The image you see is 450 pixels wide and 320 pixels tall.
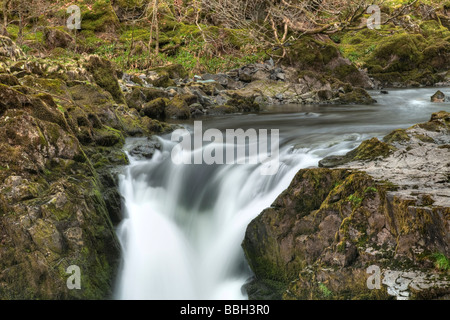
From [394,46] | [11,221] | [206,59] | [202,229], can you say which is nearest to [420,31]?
[394,46]

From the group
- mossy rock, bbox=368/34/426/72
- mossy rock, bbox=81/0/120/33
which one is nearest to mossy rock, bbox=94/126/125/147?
mossy rock, bbox=368/34/426/72

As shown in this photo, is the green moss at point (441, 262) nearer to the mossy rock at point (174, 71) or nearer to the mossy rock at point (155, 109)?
the mossy rock at point (155, 109)

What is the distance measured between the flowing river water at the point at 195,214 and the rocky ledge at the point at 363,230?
2.03 feet

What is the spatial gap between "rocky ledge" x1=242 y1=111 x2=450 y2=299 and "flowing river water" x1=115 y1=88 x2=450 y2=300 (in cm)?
62

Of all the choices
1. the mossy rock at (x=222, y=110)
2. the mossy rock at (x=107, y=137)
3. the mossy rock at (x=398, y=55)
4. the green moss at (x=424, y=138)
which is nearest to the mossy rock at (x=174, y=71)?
the mossy rock at (x=222, y=110)

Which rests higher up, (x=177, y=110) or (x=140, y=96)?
(x=140, y=96)

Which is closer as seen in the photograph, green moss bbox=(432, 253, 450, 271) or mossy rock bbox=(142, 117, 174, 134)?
green moss bbox=(432, 253, 450, 271)

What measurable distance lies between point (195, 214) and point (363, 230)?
2.82 m

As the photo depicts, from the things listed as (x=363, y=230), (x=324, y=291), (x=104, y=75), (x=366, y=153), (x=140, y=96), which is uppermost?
(x=104, y=75)

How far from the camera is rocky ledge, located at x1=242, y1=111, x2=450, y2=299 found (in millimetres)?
3316

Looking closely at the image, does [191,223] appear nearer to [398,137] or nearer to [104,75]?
[398,137]

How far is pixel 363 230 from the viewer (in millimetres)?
3852

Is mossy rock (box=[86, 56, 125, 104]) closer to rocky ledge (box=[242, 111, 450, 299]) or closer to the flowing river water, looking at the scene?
the flowing river water

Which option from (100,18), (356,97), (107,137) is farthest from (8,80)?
(100,18)
